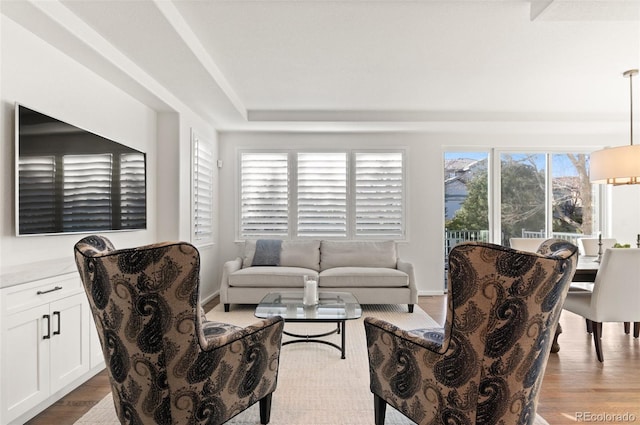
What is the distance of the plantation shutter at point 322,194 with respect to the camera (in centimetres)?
605

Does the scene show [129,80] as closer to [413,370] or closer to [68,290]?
[68,290]

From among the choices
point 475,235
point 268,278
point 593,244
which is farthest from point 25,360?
point 475,235

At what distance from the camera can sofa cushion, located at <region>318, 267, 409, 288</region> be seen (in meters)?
4.91

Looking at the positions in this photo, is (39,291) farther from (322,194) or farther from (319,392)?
(322,194)

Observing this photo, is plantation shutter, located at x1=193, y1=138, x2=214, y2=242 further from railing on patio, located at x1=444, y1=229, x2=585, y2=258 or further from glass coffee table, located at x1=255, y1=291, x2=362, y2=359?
railing on patio, located at x1=444, y1=229, x2=585, y2=258

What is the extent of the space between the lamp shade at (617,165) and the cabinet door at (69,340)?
4.35 m

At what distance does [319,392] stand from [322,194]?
373cm

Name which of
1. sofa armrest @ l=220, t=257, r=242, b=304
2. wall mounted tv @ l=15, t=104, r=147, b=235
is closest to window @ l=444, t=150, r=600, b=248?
sofa armrest @ l=220, t=257, r=242, b=304

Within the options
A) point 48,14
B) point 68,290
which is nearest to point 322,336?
point 68,290

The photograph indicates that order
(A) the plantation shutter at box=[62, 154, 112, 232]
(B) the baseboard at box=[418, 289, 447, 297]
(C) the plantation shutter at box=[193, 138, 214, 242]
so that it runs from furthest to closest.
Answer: (B) the baseboard at box=[418, 289, 447, 297] → (C) the plantation shutter at box=[193, 138, 214, 242] → (A) the plantation shutter at box=[62, 154, 112, 232]

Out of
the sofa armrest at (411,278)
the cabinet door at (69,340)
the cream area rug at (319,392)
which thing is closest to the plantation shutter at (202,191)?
the cream area rug at (319,392)

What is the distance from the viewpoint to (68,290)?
2541mm

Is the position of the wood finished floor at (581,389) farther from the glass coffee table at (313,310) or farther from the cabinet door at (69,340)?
the glass coffee table at (313,310)

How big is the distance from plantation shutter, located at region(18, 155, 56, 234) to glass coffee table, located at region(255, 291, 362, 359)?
1.53 metres
